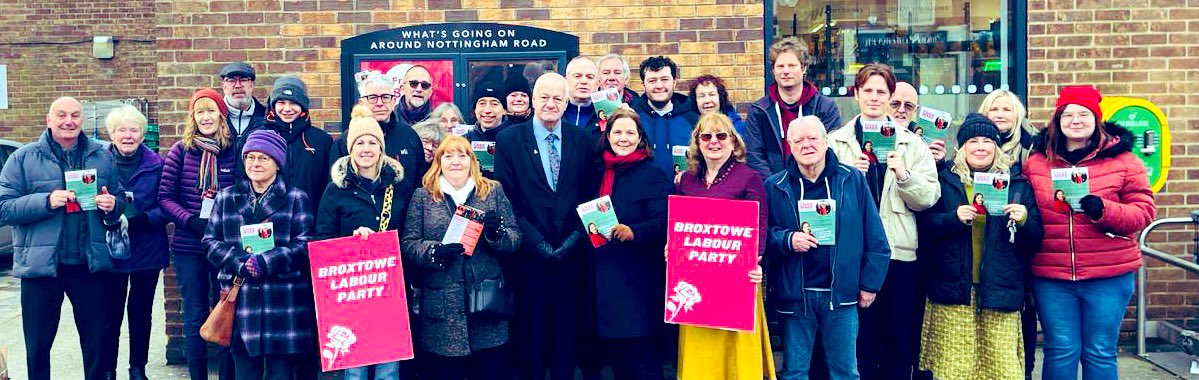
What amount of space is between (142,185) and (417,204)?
1912 millimetres

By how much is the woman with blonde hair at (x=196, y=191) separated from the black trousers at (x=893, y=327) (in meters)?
3.55

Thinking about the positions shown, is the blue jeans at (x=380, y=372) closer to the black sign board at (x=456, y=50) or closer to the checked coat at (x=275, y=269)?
the checked coat at (x=275, y=269)

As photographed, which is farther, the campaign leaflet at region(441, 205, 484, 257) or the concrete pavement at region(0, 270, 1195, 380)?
the concrete pavement at region(0, 270, 1195, 380)

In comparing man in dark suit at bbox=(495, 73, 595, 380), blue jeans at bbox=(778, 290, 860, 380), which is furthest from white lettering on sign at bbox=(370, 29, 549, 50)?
blue jeans at bbox=(778, 290, 860, 380)

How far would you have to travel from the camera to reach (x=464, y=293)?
18.9 feet

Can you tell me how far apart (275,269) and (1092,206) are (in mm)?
4066

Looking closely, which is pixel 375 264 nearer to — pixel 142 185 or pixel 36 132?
pixel 142 185

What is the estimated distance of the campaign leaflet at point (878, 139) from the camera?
5996 millimetres

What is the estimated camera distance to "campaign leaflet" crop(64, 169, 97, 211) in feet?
20.4

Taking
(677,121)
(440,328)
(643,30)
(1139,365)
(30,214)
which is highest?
Result: (643,30)

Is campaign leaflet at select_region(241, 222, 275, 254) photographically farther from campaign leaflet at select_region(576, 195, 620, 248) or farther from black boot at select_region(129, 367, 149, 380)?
black boot at select_region(129, 367, 149, 380)

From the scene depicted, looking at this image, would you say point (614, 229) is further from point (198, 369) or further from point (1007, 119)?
point (198, 369)

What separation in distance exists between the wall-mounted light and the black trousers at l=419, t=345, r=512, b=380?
1272cm

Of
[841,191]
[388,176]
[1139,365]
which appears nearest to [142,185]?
[388,176]
